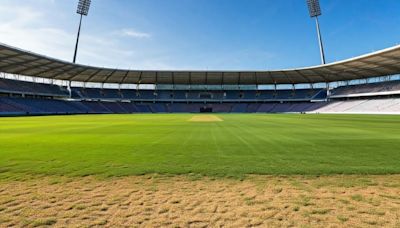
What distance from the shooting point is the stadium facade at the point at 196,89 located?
52.7 metres

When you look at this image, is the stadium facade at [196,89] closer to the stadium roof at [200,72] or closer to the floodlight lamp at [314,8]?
the stadium roof at [200,72]

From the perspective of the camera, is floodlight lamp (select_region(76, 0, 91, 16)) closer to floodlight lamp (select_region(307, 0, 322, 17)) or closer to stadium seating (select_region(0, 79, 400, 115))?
stadium seating (select_region(0, 79, 400, 115))

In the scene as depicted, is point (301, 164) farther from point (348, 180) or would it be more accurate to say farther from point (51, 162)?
point (51, 162)

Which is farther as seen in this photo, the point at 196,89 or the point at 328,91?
the point at 196,89

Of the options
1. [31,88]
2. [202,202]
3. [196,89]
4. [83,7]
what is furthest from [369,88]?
[31,88]

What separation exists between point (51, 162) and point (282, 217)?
7025mm

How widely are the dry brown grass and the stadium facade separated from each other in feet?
152

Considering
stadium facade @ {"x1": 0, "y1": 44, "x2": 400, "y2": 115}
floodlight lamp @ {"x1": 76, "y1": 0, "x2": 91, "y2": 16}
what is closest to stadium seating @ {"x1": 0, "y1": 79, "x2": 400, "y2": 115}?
stadium facade @ {"x1": 0, "y1": 44, "x2": 400, "y2": 115}

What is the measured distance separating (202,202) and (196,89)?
86.3 m

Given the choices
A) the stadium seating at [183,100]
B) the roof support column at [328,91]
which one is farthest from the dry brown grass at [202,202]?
the roof support column at [328,91]

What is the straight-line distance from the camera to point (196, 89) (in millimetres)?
89875

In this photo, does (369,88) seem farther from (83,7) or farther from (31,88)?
(31,88)

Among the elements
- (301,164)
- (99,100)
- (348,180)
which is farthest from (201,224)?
(99,100)

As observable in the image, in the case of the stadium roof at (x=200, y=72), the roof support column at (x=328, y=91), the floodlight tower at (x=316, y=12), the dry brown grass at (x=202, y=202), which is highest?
the floodlight tower at (x=316, y=12)
